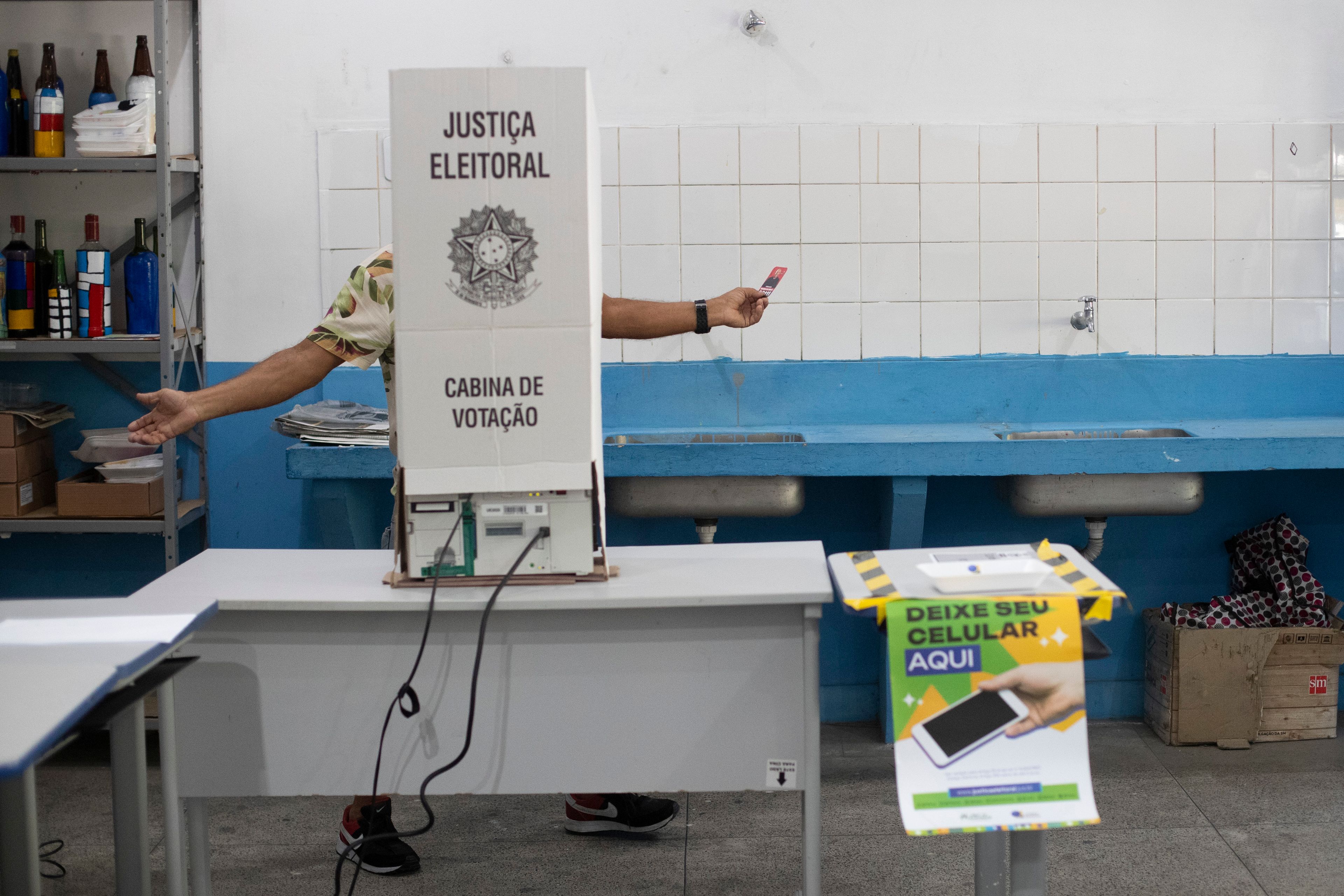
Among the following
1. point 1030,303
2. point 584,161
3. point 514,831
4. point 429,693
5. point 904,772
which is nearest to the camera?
point 904,772

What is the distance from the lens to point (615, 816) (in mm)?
2543

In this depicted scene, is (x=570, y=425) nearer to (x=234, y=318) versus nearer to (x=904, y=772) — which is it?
(x=904, y=772)

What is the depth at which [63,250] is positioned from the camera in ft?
10.4

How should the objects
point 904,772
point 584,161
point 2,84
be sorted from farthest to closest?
point 2,84, point 584,161, point 904,772

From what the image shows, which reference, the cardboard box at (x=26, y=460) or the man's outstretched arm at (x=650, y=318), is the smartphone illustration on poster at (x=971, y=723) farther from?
the cardboard box at (x=26, y=460)

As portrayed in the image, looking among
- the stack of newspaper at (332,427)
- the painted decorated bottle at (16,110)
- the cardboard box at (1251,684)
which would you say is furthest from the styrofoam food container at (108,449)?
the cardboard box at (1251,684)

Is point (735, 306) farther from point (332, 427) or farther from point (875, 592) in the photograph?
point (332, 427)

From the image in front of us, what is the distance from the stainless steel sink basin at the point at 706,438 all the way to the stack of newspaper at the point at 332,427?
23.7 inches

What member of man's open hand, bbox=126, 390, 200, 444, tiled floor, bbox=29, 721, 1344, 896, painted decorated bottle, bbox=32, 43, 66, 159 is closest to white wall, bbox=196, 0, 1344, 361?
painted decorated bottle, bbox=32, 43, 66, 159

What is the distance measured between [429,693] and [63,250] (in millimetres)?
2132

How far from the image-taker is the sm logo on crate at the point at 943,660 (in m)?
1.40

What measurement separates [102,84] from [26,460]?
1043mm

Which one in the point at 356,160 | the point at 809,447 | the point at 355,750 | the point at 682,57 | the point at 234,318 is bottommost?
the point at 355,750

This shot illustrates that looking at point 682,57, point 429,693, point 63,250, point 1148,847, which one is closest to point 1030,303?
point 682,57
